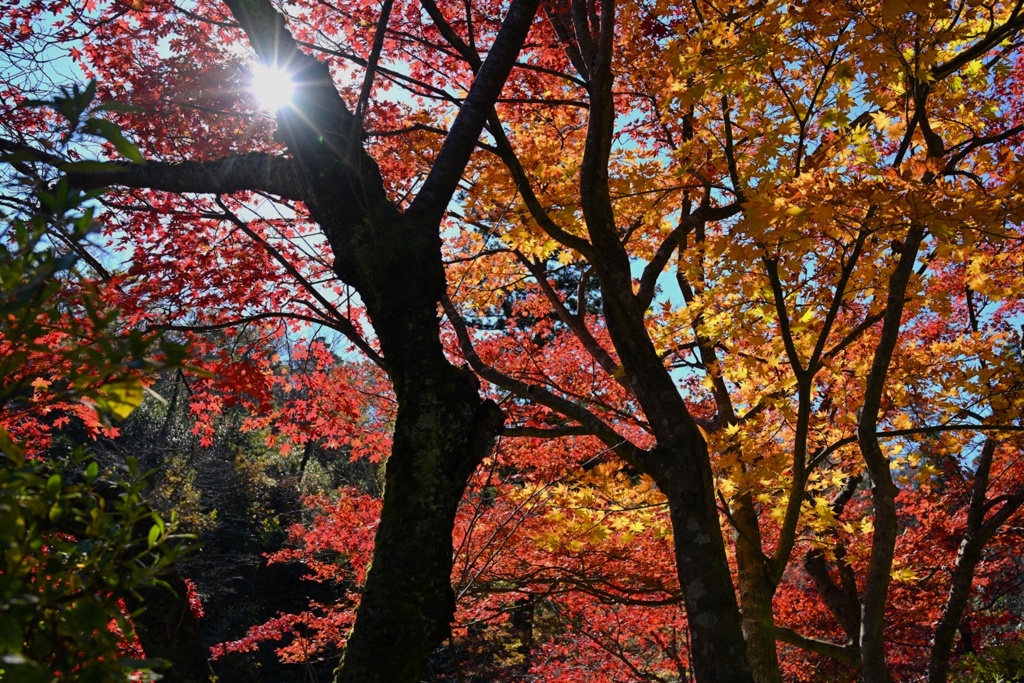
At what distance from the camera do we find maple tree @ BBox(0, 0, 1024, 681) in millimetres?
2752

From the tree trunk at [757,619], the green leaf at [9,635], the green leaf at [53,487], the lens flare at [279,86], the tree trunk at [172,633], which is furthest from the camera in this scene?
the tree trunk at [757,619]

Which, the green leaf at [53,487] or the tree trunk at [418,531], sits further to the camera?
the tree trunk at [418,531]

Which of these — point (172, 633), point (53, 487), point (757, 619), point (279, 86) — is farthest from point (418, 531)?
point (757, 619)

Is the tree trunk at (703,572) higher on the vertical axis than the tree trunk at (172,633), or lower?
higher

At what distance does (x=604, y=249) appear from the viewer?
402cm

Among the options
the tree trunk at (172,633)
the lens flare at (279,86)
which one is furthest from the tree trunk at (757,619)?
the lens flare at (279,86)

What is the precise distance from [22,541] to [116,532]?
131 millimetres

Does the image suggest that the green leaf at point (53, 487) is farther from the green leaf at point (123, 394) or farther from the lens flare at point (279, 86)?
the lens flare at point (279, 86)

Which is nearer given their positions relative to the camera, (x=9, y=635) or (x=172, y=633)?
(x=9, y=635)

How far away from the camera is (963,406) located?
5801 millimetres

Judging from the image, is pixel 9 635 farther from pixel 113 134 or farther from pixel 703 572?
pixel 703 572

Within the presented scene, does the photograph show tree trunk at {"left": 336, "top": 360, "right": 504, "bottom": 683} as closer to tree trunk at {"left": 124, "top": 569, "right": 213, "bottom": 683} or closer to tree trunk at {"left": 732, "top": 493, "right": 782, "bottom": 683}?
tree trunk at {"left": 124, "top": 569, "right": 213, "bottom": 683}

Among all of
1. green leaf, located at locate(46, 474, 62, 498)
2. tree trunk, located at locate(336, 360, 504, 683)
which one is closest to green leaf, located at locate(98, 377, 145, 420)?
green leaf, located at locate(46, 474, 62, 498)

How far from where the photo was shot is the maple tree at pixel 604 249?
275 centimetres
